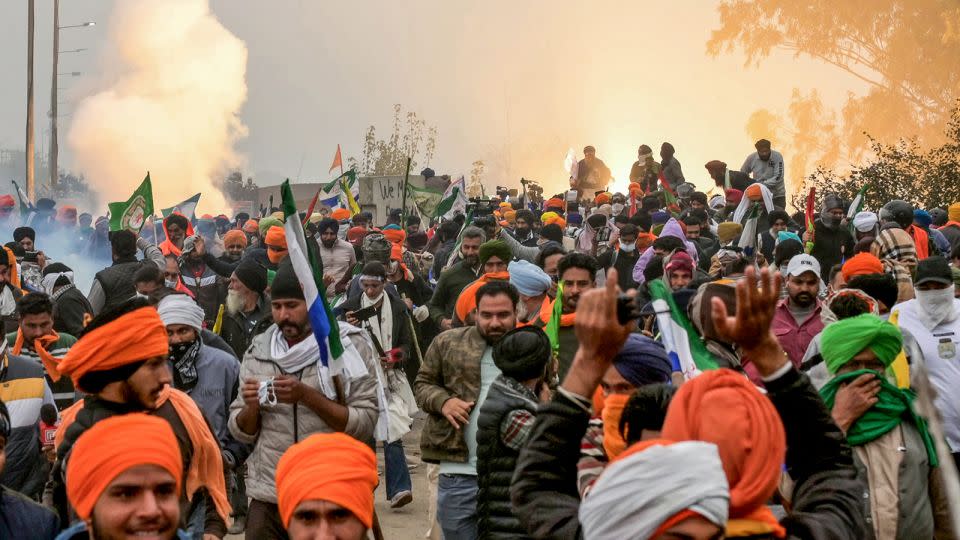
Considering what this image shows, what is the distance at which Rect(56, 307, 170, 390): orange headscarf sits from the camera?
524cm

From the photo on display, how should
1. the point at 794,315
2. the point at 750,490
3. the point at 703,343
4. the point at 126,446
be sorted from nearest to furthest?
1. the point at 750,490
2. the point at 126,446
3. the point at 703,343
4. the point at 794,315

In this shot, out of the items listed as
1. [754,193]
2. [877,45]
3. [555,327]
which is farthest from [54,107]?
[555,327]

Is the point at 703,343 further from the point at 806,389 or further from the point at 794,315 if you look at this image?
the point at 794,315

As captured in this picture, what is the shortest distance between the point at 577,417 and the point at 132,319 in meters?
2.29

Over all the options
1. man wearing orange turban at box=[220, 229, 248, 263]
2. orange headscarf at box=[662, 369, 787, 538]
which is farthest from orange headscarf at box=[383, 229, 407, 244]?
orange headscarf at box=[662, 369, 787, 538]

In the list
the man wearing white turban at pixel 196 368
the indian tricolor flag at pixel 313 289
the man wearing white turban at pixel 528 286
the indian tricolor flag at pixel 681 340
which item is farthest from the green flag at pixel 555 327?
the indian tricolor flag at pixel 681 340

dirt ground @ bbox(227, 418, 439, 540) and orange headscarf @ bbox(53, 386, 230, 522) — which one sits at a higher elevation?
orange headscarf @ bbox(53, 386, 230, 522)

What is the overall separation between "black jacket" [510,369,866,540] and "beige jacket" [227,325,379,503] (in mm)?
2701

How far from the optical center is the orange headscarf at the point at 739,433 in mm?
3246

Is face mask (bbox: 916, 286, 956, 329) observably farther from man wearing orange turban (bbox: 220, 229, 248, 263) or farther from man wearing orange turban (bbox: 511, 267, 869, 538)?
man wearing orange turban (bbox: 220, 229, 248, 263)

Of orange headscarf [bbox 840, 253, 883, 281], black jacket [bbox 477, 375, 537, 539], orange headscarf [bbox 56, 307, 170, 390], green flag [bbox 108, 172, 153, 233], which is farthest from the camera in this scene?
green flag [bbox 108, 172, 153, 233]

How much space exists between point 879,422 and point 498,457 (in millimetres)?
1600

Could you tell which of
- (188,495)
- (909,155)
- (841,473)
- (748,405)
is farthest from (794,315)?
(909,155)

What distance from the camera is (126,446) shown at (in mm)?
4336
